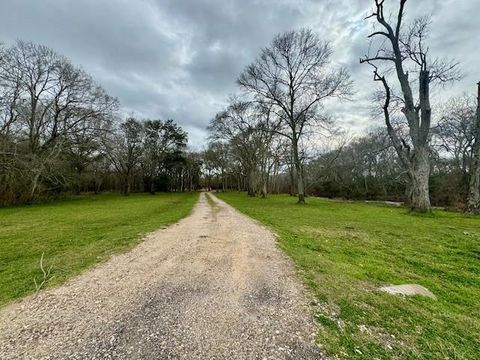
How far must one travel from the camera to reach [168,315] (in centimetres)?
299

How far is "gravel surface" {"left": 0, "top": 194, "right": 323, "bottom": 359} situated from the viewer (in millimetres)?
2383

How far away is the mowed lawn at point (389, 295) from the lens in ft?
8.52

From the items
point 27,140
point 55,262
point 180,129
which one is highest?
point 180,129

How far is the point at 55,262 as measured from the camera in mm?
5055

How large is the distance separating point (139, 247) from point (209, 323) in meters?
4.03

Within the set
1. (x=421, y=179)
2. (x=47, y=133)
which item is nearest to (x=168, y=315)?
(x=421, y=179)

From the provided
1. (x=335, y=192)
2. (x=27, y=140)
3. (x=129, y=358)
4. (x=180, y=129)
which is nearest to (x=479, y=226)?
(x=129, y=358)

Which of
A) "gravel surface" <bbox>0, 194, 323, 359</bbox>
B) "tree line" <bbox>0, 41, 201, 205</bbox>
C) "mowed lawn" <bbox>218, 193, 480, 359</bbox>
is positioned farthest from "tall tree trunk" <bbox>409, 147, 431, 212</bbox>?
"tree line" <bbox>0, 41, 201, 205</bbox>

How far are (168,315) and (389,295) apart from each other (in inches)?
125

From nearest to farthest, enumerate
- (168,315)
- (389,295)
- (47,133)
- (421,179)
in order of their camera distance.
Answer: (168,315) < (389,295) < (421,179) < (47,133)

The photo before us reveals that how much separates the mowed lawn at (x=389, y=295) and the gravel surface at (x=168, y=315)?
14.8 inches

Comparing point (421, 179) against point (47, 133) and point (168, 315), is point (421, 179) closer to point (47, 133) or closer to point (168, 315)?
point (168, 315)

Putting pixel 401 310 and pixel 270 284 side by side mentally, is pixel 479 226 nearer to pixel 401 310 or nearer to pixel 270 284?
pixel 401 310

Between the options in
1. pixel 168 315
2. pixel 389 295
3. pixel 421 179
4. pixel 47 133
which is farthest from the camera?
pixel 47 133
